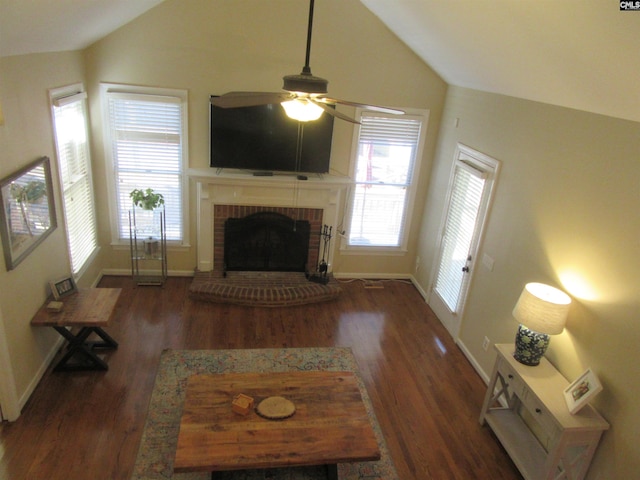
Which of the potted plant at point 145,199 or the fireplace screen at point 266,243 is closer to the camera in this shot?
the potted plant at point 145,199

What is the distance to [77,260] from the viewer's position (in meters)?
4.68

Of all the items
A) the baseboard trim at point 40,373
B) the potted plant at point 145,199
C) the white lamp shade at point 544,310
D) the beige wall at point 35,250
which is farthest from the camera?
the potted plant at point 145,199

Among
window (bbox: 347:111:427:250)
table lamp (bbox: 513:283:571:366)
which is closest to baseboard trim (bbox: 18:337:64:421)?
window (bbox: 347:111:427:250)

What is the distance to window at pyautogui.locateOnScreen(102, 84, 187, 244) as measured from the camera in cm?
491

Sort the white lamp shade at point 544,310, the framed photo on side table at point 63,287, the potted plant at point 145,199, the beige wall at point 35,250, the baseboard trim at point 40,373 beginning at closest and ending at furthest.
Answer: the white lamp shade at point 544,310 < the beige wall at point 35,250 < the baseboard trim at point 40,373 < the framed photo on side table at point 63,287 < the potted plant at point 145,199

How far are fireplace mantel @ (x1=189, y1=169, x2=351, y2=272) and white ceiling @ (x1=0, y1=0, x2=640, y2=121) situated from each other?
1.82 metres

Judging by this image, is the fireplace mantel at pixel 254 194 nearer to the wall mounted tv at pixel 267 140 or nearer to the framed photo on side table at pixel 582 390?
the wall mounted tv at pixel 267 140

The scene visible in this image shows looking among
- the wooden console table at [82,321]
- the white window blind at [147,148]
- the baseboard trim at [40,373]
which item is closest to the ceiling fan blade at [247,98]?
the wooden console table at [82,321]

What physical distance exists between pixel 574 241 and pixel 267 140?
331 cm

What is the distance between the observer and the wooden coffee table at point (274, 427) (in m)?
2.72

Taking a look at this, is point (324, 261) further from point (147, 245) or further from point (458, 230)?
point (147, 245)

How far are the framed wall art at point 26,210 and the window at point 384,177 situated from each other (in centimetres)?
333

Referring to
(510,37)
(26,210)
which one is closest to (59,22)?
(26,210)

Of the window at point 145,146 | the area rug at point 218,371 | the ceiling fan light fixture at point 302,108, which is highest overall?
the ceiling fan light fixture at point 302,108
